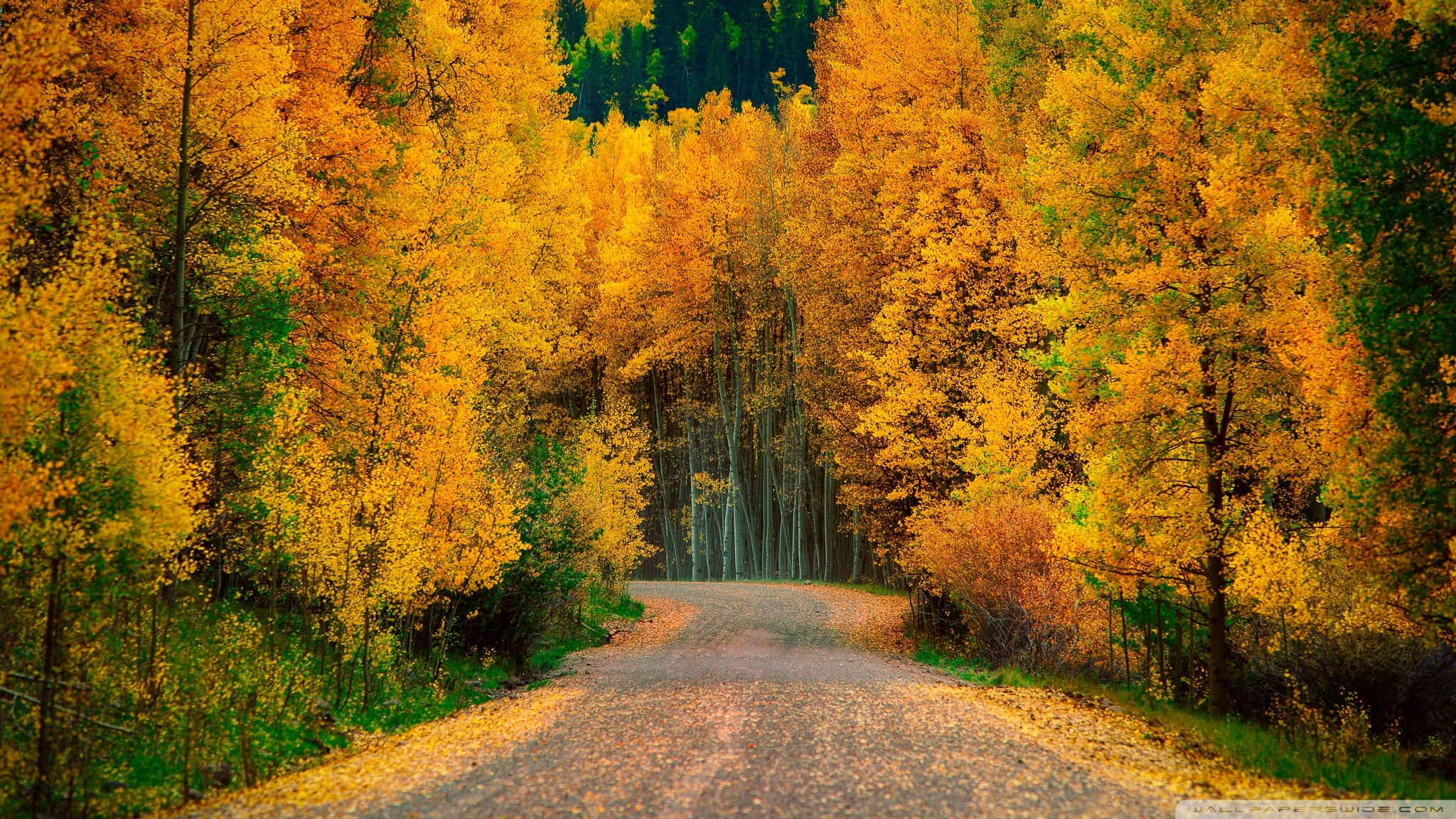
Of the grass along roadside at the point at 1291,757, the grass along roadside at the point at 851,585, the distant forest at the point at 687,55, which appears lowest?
the grass along roadside at the point at 851,585

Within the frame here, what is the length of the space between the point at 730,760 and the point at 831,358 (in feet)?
43.8

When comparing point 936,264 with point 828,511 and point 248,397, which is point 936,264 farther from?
point 828,511

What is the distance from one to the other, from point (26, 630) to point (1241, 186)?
1129 centimetres

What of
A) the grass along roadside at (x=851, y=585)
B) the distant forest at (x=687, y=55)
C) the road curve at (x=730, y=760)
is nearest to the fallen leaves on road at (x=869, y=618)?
the grass along roadside at (x=851, y=585)

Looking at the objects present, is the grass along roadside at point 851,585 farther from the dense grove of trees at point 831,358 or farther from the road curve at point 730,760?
the road curve at point 730,760

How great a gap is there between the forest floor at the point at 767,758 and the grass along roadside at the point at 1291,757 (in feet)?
0.82

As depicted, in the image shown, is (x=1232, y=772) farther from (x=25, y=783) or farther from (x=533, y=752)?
(x=25, y=783)

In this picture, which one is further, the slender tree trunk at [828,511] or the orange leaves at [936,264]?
the slender tree trunk at [828,511]

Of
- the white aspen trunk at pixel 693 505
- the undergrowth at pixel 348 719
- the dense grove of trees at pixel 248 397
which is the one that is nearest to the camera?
the dense grove of trees at pixel 248 397

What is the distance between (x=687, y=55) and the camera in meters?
75.6

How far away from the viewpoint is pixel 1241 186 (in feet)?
29.2

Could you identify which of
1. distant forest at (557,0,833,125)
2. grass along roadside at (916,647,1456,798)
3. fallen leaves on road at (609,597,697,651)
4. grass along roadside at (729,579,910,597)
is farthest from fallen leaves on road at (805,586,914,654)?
distant forest at (557,0,833,125)

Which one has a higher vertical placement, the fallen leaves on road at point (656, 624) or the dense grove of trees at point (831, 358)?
the dense grove of trees at point (831, 358)

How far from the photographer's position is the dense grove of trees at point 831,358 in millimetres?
6676
